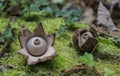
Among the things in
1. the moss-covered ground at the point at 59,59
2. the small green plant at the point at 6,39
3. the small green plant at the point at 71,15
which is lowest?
the moss-covered ground at the point at 59,59

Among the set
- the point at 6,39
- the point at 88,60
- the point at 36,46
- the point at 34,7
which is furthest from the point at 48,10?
the point at 88,60

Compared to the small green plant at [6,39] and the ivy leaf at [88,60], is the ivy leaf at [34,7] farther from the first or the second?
the ivy leaf at [88,60]

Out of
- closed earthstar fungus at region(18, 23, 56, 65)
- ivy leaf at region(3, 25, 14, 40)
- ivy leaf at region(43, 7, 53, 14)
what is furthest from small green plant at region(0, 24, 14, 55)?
ivy leaf at region(43, 7, 53, 14)

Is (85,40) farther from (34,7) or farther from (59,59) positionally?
(34,7)

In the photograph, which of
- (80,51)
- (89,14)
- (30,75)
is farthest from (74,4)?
(30,75)

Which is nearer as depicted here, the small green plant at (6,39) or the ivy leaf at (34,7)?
the small green plant at (6,39)

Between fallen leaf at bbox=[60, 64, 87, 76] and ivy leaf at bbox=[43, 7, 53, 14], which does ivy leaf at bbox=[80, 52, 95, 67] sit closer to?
fallen leaf at bbox=[60, 64, 87, 76]

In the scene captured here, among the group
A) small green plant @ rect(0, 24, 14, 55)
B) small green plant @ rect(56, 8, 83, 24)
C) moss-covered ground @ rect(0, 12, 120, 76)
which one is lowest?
moss-covered ground @ rect(0, 12, 120, 76)

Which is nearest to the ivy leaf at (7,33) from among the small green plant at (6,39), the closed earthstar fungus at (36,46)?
the small green plant at (6,39)
